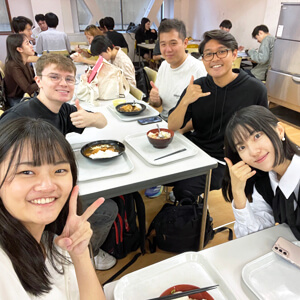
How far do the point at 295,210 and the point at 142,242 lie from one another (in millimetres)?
1052

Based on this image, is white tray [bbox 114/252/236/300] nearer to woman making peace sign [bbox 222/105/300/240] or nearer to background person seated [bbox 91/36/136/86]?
woman making peace sign [bbox 222/105/300/240]

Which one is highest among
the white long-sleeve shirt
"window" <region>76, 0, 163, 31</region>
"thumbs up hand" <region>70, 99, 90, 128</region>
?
"window" <region>76, 0, 163, 31</region>

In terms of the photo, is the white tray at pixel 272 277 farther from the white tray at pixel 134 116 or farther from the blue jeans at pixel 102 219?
the white tray at pixel 134 116

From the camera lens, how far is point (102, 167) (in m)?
1.31

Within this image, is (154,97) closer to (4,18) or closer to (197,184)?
(197,184)

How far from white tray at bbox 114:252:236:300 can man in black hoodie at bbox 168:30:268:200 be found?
3.11ft


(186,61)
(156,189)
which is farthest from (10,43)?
(156,189)

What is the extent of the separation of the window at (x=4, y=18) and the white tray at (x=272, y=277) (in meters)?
7.57

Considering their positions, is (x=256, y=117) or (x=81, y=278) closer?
(x=81, y=278)

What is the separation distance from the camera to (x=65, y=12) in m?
6.47

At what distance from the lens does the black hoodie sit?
5.63ft

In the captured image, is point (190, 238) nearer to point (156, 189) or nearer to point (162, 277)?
point (156, 189)

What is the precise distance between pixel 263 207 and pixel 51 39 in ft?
15.5

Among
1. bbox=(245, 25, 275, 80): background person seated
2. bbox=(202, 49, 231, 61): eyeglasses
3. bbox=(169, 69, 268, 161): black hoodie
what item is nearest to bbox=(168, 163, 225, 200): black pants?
bbox=(169, 69, 268, 161): black hoodie
